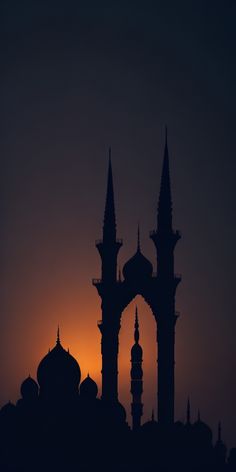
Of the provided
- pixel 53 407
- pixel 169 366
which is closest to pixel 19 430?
pixel 53 407

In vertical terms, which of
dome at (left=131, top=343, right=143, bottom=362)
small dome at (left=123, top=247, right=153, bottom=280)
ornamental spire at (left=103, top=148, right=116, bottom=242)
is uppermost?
ornamental spire at (left=103, top=148, right=116, bottom=242)

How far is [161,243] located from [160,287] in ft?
9.90

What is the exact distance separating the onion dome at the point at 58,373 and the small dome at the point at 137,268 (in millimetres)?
10409

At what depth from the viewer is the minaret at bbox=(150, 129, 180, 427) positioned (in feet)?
269

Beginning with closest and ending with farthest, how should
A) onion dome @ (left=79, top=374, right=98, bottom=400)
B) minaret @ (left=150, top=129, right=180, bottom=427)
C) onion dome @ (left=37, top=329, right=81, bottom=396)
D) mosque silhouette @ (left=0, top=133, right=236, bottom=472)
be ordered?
mosque silhouette @ (left=0, top=133, right=236, bottom=472) < onion dome @ (left=37, top=329, right=81, bottom=396) < onion dome @ (left=79, top=374, right=98, bottom=400) < minaret @ (left=150, top=129, right=180, bottom=427)

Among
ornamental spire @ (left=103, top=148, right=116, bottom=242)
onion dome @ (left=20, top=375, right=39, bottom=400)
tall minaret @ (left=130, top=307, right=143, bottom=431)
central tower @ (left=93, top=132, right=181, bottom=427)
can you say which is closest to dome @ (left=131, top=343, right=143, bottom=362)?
tall minaret @ (left=130, top=307, right=143, bottom=431)

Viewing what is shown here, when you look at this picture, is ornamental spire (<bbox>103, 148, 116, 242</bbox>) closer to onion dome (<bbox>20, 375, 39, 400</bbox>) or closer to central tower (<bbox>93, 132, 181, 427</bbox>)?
central tower (<bbox>93, 132, 181, 427</bbox>)

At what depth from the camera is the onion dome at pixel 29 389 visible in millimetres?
78438

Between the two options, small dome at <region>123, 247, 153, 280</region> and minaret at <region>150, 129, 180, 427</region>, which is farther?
small dome at <region>123, 247, 153, 280</region>

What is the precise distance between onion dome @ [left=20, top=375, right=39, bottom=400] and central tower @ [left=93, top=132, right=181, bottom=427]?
5.80 meters

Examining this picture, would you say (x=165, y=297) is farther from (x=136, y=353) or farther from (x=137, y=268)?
(x=136, y=353)

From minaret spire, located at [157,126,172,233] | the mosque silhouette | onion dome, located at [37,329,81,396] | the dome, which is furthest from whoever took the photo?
the dome

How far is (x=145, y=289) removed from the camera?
84.9 m

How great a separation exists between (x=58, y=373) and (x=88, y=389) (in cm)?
324
